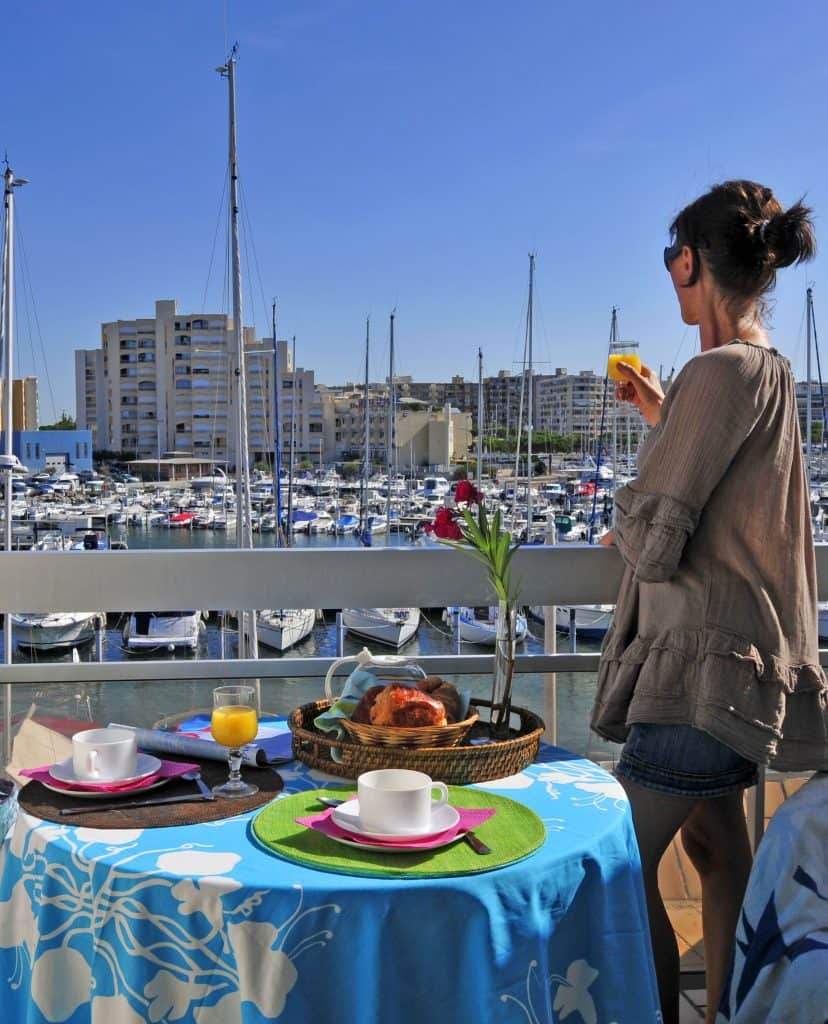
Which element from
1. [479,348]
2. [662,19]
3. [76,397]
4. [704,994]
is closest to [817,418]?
[479,348]

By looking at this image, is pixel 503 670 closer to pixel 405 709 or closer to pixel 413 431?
pixel 405 709

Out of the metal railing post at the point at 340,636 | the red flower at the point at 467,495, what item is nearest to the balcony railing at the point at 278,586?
the metal railing post at the point at 340,636

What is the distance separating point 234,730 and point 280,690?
2.32 feet

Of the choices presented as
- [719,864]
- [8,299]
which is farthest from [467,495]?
[8,299]

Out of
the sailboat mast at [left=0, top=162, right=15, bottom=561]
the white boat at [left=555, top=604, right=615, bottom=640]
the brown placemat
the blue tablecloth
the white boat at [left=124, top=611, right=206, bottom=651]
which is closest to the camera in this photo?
the blue tablecloth

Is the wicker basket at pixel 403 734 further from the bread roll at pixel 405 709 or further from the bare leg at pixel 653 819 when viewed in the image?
the bare leg at pixel 653 819

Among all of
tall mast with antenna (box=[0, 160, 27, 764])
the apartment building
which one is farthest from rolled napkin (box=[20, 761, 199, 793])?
the apartment building

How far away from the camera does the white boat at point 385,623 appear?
2.23 metres

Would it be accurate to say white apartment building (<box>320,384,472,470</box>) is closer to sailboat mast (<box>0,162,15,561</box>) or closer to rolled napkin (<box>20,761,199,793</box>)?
sailboat mast (<box>0,162,15,561</box>)

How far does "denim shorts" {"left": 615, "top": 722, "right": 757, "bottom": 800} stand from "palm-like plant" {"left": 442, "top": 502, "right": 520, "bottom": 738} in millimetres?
206

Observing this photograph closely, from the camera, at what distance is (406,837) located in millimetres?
1108

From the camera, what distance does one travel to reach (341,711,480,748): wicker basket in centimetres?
135

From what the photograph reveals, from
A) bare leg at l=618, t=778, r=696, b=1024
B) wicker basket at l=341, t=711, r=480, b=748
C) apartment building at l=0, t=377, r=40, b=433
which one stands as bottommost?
bare leg at l=618, t=778, r=696, b=1024

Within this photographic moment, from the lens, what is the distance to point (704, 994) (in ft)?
7.16
